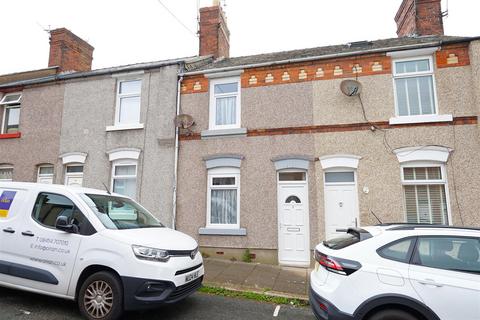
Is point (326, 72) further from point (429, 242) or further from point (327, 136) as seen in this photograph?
point (429, 242)

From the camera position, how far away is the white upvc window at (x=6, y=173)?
10483 mm

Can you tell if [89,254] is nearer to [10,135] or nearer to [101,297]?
[101,297]

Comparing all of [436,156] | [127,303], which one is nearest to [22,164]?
[127,303]

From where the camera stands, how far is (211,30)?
37.9 feet

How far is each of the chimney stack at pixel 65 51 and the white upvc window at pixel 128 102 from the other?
158 inches

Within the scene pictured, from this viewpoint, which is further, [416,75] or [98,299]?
[416,75]

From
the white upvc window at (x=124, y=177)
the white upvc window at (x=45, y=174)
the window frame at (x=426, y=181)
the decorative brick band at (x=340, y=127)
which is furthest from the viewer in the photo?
the white upvc window at (x=45, y=174)

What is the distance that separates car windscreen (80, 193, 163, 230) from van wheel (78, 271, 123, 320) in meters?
0.70

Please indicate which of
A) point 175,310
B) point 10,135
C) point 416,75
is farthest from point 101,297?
point 10,135

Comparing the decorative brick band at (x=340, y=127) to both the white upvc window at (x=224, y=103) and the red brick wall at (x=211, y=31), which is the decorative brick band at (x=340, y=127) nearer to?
the white upvc window at (x=224, y=103)

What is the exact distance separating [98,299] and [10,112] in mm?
10796

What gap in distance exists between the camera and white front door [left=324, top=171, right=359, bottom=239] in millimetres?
7495

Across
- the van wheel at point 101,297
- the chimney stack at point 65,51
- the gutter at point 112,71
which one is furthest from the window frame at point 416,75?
the chimney stack at point 65,51

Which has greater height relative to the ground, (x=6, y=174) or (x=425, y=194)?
(x=6, y=174)
